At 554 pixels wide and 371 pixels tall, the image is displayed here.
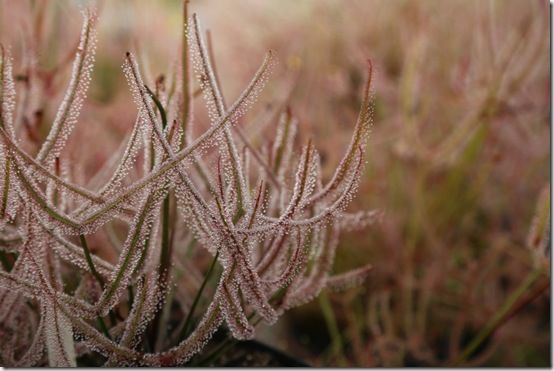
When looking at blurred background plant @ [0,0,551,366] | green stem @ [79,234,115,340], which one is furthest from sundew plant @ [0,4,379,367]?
blurred background plant @ [0,0,551,366]

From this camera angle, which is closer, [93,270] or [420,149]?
[93,270]

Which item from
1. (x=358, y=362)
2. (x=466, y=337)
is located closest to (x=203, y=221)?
(x=358, y=362)

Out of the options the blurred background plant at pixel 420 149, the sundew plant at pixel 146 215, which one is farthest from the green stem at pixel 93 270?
the blurred background plant at pixel 420 149

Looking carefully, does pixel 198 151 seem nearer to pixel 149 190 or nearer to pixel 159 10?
pixel 149 190

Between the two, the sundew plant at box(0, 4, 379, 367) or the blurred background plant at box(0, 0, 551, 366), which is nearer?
the sundew plant at box(0, 4, 379, 367)

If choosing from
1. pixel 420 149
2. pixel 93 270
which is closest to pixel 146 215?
pixel 93 270

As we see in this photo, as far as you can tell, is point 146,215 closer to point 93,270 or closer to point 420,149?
point 93,270

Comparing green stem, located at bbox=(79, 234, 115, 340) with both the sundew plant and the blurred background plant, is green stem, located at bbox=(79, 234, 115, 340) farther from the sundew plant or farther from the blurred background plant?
the blurred background plant

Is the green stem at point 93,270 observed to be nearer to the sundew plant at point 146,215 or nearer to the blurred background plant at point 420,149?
the sundew plant at point 146,215
